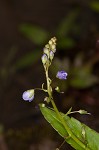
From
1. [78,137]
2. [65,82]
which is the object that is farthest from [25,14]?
[78,137]

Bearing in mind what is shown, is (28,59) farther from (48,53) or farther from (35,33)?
(48,53)

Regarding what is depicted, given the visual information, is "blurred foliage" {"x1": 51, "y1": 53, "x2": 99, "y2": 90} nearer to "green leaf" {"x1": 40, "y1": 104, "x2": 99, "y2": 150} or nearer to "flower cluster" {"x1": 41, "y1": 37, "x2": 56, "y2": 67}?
"green leaf" {"x1": 40, "y1": 104, "x2": 99, "y2": 150}

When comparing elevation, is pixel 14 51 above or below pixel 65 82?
above

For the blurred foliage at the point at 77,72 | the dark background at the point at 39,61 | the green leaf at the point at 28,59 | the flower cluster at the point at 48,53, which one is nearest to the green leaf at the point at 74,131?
the flower cluster at the point at 48,53

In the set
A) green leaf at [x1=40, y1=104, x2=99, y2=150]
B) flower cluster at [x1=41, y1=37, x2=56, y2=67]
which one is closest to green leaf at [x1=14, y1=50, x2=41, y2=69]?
green leaf at [x1=40, y1=104, x2=99, y2=150]

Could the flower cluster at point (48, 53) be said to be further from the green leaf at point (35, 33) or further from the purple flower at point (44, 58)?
the green leaf at point (35, 33)

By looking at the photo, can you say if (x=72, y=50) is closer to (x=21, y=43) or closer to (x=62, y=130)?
(x=21, y=43)
